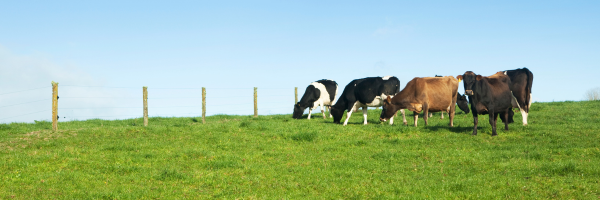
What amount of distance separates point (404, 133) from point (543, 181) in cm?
690

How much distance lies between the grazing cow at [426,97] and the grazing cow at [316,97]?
7.69 meters

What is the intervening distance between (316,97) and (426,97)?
8950 millimetres

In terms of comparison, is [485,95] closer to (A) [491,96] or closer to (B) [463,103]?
(A) [491,96]

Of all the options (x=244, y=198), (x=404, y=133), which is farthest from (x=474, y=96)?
(x=244, y=198)

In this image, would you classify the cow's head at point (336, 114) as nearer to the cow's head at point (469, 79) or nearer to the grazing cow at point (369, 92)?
the grazing cow at point (369, 92)

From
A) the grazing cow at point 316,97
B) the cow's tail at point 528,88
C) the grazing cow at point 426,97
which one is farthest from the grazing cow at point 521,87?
the grazing cow at point 316,97

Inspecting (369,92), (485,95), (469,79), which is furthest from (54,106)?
(485,95)

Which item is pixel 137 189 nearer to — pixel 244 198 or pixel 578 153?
pixel 244 198

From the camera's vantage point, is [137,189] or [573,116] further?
[573,116]

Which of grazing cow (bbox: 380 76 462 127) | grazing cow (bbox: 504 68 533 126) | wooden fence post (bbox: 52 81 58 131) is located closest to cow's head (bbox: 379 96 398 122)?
grazing cow (bbox: 380 76 462 127)

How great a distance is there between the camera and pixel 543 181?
953 centimetres

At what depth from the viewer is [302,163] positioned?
1192cm

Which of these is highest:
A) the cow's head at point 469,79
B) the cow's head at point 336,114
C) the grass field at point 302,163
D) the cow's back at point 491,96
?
the cow's head at point 469,79

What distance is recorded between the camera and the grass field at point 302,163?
9.17 meters
